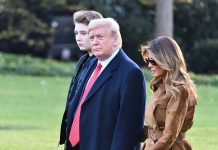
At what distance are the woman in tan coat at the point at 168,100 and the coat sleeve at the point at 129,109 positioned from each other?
11cm

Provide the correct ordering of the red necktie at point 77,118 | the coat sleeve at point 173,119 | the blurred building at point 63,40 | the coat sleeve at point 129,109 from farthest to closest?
the blurred building at point 63,40, the red necktie at point 77,118, the coat sleeve at point 129,109, the coat sleeve at point 173,119

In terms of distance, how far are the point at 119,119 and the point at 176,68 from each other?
0.58m

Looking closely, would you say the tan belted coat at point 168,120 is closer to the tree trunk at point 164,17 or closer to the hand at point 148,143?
the hand at point 148,143

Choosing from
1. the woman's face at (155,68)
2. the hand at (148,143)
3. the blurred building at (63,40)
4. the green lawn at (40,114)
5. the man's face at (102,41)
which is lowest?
the blurred building at (63,40)

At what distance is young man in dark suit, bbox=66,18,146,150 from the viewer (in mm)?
5449

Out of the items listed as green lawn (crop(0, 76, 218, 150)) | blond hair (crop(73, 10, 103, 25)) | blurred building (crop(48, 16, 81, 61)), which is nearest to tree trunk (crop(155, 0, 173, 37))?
green lawn (crop(0, 76, 218, 150))

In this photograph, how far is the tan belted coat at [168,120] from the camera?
17.5 feet

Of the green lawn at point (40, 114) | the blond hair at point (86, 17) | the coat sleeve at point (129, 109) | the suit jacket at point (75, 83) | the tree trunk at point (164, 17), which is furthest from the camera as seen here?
the tree trunk at point (164, 17)

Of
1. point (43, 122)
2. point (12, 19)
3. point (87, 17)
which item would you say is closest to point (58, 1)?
point (12, 19)

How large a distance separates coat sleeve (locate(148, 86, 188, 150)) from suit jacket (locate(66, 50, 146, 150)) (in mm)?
243

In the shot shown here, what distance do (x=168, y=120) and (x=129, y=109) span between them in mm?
315

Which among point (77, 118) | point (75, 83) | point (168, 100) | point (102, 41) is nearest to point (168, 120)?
point (168, 100)

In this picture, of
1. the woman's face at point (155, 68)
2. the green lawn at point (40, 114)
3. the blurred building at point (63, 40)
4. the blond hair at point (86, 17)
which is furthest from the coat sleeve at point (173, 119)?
the blurred building at point (63, 40)

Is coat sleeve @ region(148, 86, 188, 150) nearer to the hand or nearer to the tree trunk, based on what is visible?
the hand
